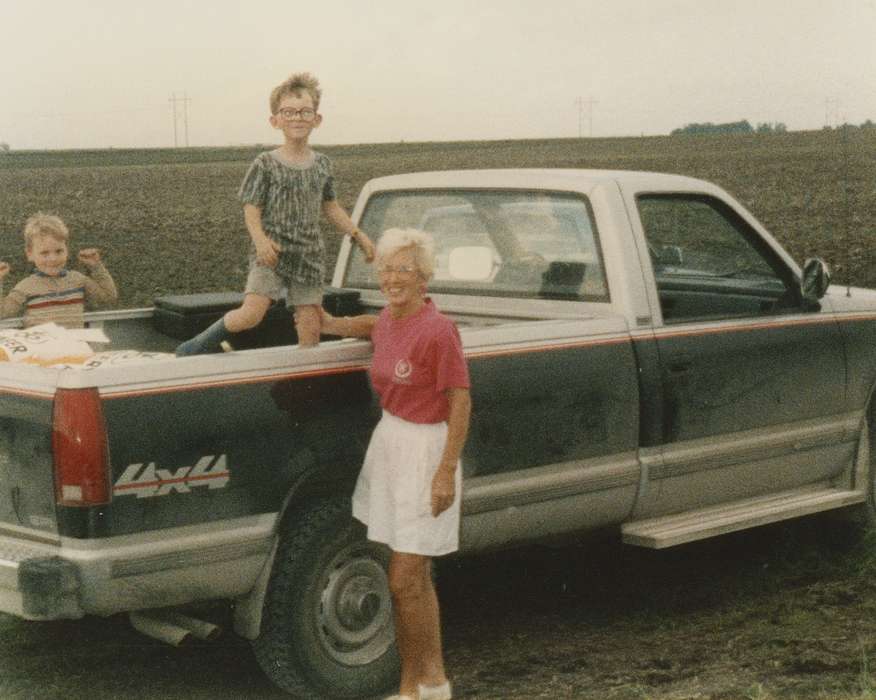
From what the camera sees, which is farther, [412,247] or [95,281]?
[95,281]

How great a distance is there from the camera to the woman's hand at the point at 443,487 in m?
4.23

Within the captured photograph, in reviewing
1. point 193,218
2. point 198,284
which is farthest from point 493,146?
point 198,284

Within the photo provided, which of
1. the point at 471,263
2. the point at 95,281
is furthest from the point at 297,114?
the point at 95,281

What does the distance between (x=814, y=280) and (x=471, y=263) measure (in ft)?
4.80

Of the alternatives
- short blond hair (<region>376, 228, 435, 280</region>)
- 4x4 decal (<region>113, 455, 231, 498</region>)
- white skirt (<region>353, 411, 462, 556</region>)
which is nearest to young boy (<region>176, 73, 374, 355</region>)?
short blond hair (<region>376, 228, 435, 280</region>)

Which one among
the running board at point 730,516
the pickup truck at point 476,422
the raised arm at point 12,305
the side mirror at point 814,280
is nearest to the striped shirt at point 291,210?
the pickup truck at point 476,422

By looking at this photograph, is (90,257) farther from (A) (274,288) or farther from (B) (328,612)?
(B) (328,612)

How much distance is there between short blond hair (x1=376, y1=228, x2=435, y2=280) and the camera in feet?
14.4

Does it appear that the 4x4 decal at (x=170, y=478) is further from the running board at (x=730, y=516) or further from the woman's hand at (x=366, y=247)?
the running board at (x=730, y=516)

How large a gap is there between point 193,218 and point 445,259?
26611 millimetres

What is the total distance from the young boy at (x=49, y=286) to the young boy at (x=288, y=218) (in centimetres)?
93

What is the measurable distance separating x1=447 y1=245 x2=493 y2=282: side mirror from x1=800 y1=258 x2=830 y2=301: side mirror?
135 cm

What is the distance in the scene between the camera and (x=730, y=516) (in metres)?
5.73

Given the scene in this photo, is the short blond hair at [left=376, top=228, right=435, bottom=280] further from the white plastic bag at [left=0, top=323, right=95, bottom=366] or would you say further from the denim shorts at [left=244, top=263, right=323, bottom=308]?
the white plastic bag at [left=0, top=323, right=95, bottom=366]
